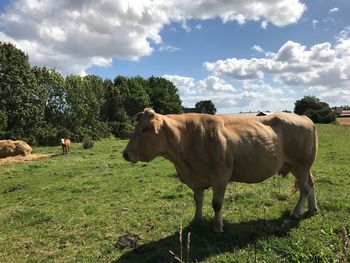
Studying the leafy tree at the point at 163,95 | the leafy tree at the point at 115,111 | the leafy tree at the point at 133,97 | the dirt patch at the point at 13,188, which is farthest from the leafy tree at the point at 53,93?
the dirt patch at the point at 13,188

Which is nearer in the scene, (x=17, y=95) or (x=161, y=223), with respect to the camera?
(x=161, y=223)

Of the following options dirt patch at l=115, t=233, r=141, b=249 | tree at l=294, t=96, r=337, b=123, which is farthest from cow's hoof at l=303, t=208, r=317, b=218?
tree at l=294, t=96, r=337, b=123

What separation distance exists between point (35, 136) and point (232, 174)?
4119cm

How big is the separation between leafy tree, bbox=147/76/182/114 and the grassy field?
2625 inches

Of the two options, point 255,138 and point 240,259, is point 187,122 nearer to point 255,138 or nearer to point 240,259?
point 255,138

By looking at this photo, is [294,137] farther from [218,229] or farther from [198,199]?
[218,229]

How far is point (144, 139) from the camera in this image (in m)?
6.90

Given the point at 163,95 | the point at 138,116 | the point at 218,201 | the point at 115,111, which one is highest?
the point at 163,95

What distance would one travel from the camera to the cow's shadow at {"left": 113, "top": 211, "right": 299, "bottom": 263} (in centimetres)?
664

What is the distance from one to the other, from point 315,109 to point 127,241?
276 ft

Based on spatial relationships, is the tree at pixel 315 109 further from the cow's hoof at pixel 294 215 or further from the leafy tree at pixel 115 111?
the cow's hoof at pixel 294 215

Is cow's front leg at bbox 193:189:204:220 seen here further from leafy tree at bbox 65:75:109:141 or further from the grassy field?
leafy tree at bbox 65:75:109:141

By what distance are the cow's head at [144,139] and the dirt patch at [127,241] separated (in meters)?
1.69

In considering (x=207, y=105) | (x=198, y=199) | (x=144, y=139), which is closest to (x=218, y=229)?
(x=198, y=199)
